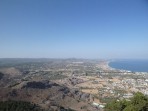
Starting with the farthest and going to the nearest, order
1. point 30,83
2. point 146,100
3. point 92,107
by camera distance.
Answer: point 30,83, point 92,107, point 146,100

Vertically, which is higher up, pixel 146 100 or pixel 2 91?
pixel 146 100

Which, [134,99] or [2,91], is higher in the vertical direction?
[134,99]

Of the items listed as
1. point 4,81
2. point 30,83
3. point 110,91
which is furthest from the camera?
point 4,81

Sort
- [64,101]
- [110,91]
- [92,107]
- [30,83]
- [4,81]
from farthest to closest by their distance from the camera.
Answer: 1. [4,81]
2. [110,91]
3. [30,83]
4. [64,101]
5. [92,107]

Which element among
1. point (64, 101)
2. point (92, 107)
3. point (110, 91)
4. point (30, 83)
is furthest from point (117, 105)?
point (110, 91)

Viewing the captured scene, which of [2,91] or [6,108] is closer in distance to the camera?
[6,108]


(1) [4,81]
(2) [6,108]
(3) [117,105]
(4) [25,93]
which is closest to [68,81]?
(1) [4,81]

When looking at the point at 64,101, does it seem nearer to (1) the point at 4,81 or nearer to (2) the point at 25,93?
(2) the point at 25,93

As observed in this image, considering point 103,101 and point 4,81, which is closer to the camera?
point 103,101

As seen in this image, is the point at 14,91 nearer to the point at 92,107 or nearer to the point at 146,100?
the point at 92,107
